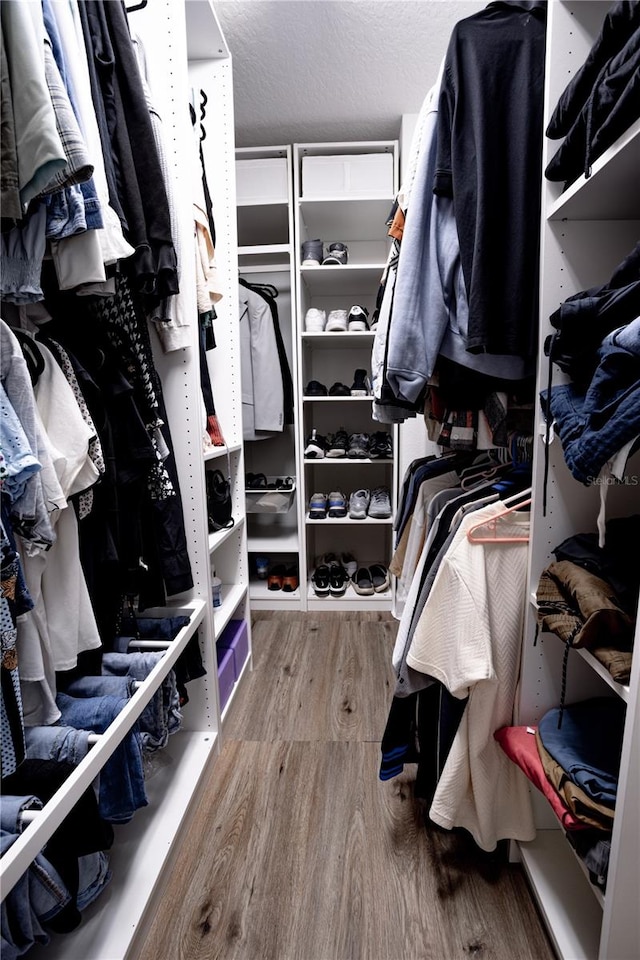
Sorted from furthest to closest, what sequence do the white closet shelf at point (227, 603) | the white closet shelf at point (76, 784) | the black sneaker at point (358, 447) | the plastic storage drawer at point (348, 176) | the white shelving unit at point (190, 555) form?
1. the black sneaker at point (358, 447)
2. the plastic storage drawer at point (348, 176)
3. the white closet shelf at point (227, 603)
4. the white shelving unit at point (190, 555)
5. the white closet shelf at point (76, 784)

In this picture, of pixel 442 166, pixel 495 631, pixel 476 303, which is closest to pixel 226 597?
pixel 495 631

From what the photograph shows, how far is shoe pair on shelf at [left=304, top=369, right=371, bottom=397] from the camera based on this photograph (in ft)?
7.97

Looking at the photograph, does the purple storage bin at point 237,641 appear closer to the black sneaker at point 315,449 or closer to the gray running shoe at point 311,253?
the black sneaker at point 315,449

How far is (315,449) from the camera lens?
7.84 ft

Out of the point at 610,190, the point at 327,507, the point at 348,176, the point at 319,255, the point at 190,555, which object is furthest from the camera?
the point at 327,507

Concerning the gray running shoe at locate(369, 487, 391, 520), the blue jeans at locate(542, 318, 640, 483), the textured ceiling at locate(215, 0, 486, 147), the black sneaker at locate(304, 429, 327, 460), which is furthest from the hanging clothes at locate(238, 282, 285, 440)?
the blue jeans at locate(542, 318, 640, 483)

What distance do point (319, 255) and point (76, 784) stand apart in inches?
91.5

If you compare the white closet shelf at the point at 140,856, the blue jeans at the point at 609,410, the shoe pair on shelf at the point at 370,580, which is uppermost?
the blue jeans at the point at 609,410

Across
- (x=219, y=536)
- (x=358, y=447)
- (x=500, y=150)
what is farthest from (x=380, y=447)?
(x=500, y=150)

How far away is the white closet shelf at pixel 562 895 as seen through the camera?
878 millimetres

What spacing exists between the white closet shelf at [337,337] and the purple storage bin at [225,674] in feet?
5.09

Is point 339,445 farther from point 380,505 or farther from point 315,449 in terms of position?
point 380,505

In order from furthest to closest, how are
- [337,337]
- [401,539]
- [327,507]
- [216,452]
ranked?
[327,507]
[337,337]
[401,539]
[216,452]

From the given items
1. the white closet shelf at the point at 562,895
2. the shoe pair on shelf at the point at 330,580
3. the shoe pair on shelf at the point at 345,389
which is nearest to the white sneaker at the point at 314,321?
the shoe pair on shelf at the point at 345,389
